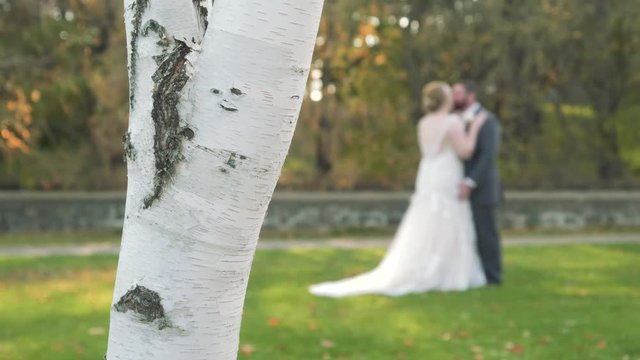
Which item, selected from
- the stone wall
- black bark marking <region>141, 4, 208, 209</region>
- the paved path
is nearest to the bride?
the paved path

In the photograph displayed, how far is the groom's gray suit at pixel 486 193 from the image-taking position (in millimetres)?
9000

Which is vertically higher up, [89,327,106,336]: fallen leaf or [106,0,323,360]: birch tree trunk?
[106,0,323,360]: birch tree trunk

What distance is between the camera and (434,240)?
356 inches

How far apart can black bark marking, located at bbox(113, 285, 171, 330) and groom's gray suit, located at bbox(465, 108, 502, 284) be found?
6.96m

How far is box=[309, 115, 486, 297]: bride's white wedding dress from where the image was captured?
8.94 meters

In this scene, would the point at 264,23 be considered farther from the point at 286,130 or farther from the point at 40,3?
the point at 40,3

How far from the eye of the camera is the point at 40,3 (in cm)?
1532

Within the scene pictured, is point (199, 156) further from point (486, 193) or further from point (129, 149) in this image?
point (486, 193)

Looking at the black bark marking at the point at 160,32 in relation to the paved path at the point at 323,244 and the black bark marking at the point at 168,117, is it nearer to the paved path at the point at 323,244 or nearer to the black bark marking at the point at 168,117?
the black bark marking at the point at 168,117

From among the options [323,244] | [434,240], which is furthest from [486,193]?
[323,244]

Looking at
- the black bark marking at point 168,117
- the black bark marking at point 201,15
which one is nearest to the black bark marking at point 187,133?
the black bark marking at point 168,117

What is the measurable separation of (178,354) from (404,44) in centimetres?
1449

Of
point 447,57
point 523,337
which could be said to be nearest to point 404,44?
point 447,57

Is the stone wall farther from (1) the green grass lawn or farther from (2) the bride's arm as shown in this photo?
(2) the bride's arm
